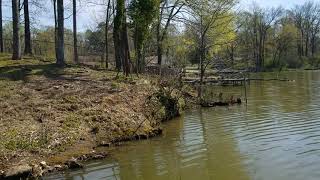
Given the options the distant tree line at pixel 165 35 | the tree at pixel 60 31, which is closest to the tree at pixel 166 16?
the distant tree line at pixel 165 35

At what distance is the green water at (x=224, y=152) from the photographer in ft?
39.4

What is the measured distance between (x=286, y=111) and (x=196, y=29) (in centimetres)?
1486

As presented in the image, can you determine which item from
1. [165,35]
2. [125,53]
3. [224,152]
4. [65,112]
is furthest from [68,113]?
[165,35]

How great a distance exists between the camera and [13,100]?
669 inches

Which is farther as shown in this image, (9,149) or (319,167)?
(9,149)

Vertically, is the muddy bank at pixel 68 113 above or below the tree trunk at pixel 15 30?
below

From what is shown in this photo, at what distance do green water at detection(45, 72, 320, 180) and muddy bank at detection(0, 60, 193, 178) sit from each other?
0.73 m

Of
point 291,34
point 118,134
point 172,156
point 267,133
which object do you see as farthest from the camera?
point 291,34

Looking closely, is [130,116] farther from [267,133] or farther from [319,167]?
[319,167]

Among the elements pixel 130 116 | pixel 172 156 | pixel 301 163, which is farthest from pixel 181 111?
pixel 301 163

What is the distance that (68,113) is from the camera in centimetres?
1672

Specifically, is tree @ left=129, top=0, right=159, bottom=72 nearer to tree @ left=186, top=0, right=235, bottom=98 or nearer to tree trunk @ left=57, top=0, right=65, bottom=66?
tree @ left=186, top=0, right=235, bottom=98

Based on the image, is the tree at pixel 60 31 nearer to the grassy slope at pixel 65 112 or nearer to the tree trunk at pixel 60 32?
the tree trunk at pixel 60 32

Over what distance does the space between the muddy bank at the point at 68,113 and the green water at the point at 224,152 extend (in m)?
0.73
